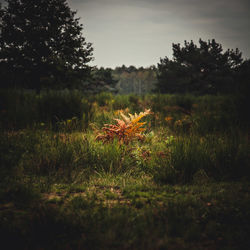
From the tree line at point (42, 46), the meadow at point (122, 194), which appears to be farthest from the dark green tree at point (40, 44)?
the meadow at point (122, 194)

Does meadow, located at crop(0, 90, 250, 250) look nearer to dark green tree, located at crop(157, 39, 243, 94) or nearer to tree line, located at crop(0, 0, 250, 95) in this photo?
tree line, located at crop(0, 0, 250, 95)

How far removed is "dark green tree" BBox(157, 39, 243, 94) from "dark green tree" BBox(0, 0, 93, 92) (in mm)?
13448

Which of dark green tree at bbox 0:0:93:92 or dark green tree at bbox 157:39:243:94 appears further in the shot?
dark green tree at bbox 157:39:243:94

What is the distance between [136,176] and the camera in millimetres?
2762

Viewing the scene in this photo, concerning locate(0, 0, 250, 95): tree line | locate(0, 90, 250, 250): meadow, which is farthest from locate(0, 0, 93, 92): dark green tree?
locate(0, 90, 250, 250): meadow

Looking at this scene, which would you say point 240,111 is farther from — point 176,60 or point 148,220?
point 176,60

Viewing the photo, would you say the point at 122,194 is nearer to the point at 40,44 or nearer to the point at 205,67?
the point at 40,44

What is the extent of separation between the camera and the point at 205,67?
878 inches

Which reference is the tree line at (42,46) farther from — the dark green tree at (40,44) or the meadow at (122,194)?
the meadow at (122,194)

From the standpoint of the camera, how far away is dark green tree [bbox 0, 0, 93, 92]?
14.4 m

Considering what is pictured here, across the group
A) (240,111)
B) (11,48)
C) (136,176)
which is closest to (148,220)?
(136,176)

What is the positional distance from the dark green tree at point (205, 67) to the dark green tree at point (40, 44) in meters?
13.4

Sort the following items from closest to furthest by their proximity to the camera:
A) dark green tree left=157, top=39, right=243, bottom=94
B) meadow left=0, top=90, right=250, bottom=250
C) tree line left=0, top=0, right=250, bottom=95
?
meadow left=0, top=90, right=250, bottom=250
tree line left=0, top=0, right=250, bottom=95
dark green tree left=157, top=39, right=243, bottom=94

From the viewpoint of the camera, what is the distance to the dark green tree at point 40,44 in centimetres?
1443
